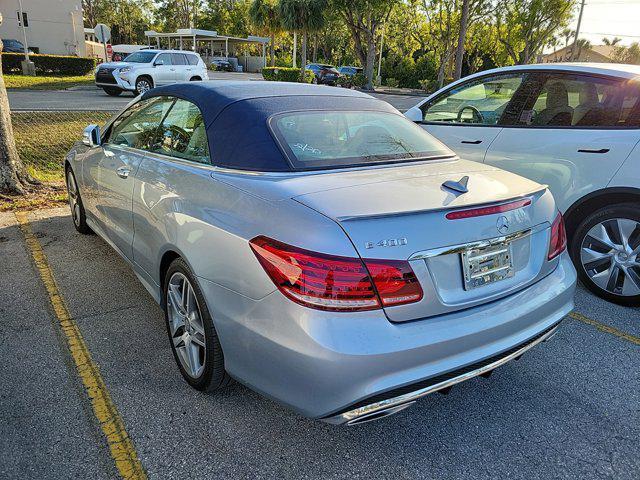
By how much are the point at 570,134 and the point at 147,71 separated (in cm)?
1803

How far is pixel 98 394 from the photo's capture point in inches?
104

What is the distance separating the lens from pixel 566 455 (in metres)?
2.30

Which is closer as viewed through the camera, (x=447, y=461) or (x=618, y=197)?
(x=447, y=461)

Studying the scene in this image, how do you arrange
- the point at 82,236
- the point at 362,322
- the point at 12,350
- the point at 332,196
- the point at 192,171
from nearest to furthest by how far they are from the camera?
the point at 362,322, the point at 332,196, the point at 192,171, the point at 12,350, the point at 82,236

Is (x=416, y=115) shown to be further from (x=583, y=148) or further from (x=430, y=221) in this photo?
(x=430, y=221)

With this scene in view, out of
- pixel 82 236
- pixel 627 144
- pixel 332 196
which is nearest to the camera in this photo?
pixel 332 196

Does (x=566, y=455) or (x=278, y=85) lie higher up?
(x=278, y=85)

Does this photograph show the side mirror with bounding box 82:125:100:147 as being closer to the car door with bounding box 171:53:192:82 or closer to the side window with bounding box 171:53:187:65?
the car door with bounding box 171:53:192:82

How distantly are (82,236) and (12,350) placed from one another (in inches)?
90.1

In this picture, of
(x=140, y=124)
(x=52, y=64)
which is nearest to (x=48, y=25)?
(x=52, y=64)

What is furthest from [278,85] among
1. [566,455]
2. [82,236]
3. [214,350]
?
[82,236]

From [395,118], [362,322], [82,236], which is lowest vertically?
[82,236]

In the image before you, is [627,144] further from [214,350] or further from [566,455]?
[214,350]

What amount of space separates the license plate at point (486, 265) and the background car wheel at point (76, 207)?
400cm
